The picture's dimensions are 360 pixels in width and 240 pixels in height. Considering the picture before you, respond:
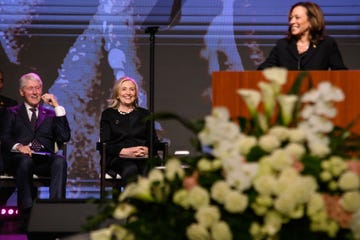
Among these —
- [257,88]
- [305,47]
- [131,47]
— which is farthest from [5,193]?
[257,88]

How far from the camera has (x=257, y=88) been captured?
9.37 feet

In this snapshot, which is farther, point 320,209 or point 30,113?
point 30,113

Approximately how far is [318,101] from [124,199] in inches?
12.8

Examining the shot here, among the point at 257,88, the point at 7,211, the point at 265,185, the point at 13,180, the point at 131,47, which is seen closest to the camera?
the point at 265,185

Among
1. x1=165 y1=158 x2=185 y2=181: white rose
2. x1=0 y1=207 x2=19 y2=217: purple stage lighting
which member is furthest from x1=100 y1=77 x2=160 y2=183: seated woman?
x1=165 y1=158 x2=185 y2=181: white rose

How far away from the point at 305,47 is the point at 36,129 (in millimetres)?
2565

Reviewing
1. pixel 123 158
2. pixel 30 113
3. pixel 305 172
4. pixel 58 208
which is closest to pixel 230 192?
pixel 305 172

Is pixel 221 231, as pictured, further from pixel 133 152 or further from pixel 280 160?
pixel 133 152

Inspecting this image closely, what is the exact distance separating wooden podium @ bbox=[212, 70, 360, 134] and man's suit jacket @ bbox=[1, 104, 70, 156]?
289 centimetres

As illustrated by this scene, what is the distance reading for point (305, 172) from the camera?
3.65ft

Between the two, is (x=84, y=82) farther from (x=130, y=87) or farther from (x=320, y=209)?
(x=320, y=209)

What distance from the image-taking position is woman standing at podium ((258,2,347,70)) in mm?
3697

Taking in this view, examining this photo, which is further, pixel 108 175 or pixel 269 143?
pixel 108 175

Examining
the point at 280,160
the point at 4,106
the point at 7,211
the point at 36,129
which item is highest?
the point at 280,160
